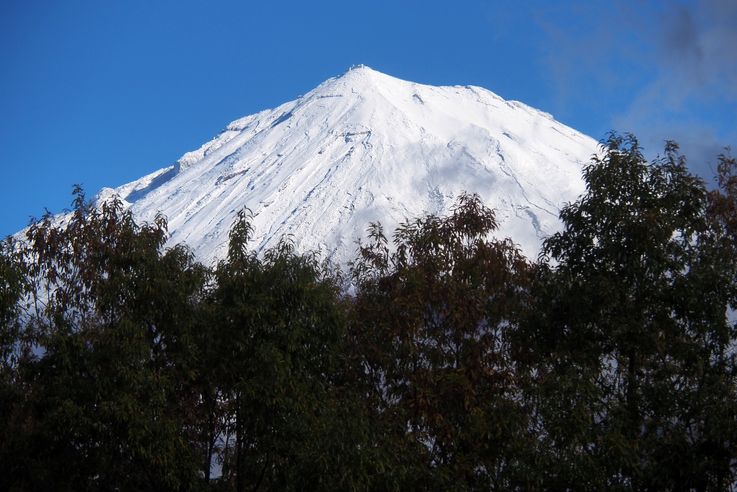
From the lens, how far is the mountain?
6328 centimetres

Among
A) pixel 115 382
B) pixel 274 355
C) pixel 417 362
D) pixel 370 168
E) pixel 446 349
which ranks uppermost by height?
pixel 370 168

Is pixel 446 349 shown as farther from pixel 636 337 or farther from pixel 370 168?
pixel 370 168

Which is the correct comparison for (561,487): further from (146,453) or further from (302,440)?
(146,453)

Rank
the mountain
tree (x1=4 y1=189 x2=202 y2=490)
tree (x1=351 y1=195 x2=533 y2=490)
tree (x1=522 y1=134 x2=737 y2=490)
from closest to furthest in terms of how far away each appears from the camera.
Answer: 1. tree (x1=522 y1=134 x2=737 y2=490)
2. tree (x1=351 y1=195 x2=533 y2=490)
3. tree (x1=4 y1=189 x2=202 y2=490)
4. the mountain

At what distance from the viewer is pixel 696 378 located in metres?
14.5

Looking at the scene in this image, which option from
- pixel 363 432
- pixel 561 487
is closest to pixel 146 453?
pixel 363 432

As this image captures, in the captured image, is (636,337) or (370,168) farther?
(370,168)

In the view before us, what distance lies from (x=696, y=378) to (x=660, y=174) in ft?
10.6

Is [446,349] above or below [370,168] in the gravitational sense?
below

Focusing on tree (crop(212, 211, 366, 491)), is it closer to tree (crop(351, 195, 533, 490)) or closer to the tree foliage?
the tree foliage

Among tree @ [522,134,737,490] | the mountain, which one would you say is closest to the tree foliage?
tree @ [522,134,737,490]

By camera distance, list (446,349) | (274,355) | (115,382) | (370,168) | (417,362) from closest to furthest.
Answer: (274,355) → (115,382) → (417,362) → (446,349) → (370,168)

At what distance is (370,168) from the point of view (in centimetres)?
6988

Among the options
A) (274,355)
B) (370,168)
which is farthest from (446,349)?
(370,168)
